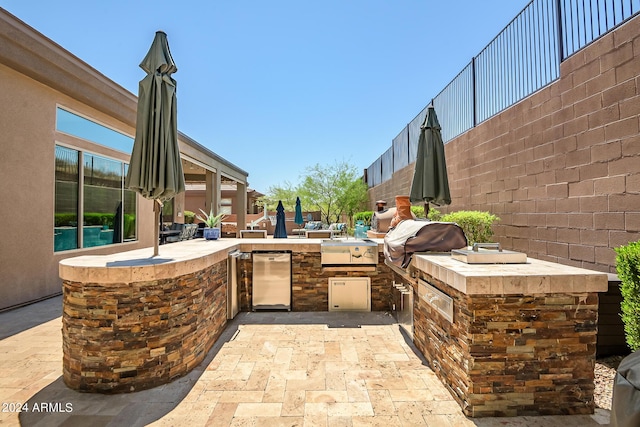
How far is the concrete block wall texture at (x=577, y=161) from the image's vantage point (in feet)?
9.30

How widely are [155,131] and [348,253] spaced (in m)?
2.83

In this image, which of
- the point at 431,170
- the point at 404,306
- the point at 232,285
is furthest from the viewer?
the point at 431,170

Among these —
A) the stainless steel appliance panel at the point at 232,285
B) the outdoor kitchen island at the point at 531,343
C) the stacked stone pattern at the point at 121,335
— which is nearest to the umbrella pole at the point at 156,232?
the stacked stone pattern at the point at 121,335

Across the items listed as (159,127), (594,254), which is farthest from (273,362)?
(594,254)

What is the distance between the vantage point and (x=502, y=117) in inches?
198

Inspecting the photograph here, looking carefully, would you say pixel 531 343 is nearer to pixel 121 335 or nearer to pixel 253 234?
pixel 121 335

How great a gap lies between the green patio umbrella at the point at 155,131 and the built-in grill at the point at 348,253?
2.20 m

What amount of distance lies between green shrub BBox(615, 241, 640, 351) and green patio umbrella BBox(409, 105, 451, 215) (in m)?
2.54

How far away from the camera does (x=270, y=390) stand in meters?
2.52

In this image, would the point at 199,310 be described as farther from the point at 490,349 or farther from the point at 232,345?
the point at 490,349

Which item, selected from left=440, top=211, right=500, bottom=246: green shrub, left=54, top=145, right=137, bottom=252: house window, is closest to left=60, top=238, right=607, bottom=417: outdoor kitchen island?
left=440, top=211, right=500, bottom=246: green shrub

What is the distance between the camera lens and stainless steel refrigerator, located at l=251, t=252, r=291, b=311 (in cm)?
457

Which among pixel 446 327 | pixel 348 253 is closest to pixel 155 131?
pixel 348 253

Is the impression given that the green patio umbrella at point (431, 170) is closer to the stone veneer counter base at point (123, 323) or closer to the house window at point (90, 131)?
the stone veneer counter base at point (123, 323)
